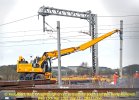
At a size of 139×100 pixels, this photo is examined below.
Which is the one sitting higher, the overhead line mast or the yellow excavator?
the overhead line mast

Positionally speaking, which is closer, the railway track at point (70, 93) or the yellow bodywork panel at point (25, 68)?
the railway track at point (70, 93)

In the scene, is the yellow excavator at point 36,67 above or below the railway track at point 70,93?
above

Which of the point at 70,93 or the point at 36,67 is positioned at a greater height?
the point at 36,67

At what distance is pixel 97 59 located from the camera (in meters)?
42.2

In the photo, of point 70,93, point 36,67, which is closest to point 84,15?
point 36,67

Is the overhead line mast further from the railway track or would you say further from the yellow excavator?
the railway track

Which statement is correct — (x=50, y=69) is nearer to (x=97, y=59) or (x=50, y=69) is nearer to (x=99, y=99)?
(x=97, y=59)

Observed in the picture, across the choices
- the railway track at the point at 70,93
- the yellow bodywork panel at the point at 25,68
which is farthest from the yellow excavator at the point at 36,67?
the railway track at the point at 70,93

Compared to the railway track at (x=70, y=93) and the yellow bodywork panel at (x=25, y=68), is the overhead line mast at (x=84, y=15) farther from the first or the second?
the railway track at (x=70, y=93)

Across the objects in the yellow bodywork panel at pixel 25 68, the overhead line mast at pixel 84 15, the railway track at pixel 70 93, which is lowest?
the railway track at pixel 70 93

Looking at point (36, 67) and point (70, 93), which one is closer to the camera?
point (70, 93)

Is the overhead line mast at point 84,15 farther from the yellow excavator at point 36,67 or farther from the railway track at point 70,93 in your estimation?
the railway track at point 70,93

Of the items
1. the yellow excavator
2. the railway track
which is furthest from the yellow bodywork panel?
the railway track

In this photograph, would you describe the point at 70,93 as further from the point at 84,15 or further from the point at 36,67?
the point at 84,15
